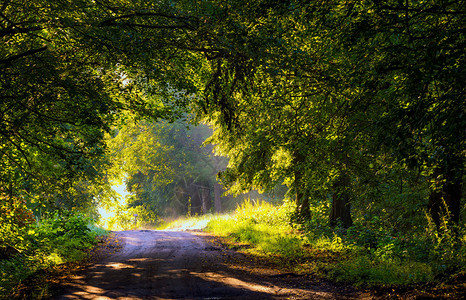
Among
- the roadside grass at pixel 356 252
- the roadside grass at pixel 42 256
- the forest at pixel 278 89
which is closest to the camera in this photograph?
the forest at pixel 278 89

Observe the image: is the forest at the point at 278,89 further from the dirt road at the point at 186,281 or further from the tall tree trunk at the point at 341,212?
the dirt road at the point at 186,281

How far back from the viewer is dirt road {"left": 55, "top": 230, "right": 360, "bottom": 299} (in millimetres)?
6316

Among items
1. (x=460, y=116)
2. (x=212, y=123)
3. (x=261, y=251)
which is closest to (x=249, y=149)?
(x=212, y=123)

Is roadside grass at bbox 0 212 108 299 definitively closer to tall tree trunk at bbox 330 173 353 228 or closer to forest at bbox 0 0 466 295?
forest at bbox 0 0 466 295

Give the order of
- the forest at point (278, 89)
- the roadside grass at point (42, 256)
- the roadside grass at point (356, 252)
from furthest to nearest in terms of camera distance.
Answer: the roadside grass at point (42, 256), the roadside grass at point (356, 252), the forest at point (278, 89)

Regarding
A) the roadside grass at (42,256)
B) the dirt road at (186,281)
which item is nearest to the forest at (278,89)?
the roadside grass at (42,256)

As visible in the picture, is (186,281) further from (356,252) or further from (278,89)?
(278,89)

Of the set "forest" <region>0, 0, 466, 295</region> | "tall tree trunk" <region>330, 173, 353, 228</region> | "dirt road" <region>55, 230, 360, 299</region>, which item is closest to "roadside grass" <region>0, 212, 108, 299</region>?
"forest" <region>0, 0, 466, 295</region>

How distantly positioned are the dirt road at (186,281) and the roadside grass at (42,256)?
0.71 meters

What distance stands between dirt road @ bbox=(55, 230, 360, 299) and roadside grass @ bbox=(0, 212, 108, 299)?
71cm

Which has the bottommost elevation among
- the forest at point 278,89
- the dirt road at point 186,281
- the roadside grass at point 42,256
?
the dirt road at point 186,281

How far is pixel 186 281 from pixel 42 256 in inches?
157

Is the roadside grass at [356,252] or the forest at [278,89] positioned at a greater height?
the forest at [278,89]

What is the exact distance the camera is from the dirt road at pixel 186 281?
20.7 ft
